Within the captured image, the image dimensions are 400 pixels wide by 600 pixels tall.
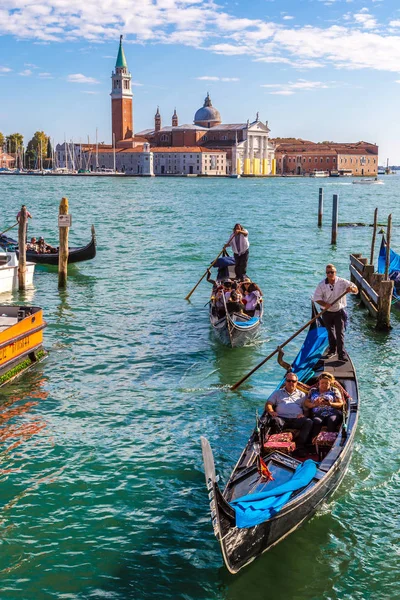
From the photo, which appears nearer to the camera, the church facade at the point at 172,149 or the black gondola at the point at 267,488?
the black gondola at the point at 267,488

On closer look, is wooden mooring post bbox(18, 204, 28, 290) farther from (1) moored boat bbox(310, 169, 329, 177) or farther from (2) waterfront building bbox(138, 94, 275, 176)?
(1) moored boat bbox(310, 169, 329, 177)

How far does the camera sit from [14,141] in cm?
10888

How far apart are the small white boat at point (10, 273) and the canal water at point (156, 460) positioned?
34 centimetres

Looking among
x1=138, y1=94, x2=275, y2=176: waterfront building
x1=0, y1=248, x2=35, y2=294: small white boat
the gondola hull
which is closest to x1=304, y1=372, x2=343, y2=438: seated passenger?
the gondola hull

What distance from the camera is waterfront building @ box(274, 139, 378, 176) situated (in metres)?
113

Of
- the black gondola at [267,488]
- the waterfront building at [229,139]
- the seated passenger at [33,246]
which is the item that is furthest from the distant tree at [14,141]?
the black gondola at [267,488]

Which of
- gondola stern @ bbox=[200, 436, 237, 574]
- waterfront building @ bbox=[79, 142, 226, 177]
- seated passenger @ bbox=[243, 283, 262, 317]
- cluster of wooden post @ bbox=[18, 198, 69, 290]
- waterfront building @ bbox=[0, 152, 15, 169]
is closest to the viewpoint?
gondola stern @ bbox=[200, 436, 237, 574]

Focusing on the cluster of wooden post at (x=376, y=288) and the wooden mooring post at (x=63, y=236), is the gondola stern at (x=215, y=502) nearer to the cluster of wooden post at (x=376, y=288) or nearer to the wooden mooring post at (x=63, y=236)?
the cluster of wooden post at (x=376, y=288)

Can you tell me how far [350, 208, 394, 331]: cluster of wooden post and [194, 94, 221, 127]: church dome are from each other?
101 m

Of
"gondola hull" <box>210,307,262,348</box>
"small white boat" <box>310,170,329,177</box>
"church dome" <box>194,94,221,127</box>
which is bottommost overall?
"gondola hull" <box>210,307,262,348</box>

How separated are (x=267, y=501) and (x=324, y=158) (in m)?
112

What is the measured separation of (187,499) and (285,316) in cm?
654

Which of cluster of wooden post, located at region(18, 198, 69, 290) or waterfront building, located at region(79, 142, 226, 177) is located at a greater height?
waterfront building, located at region(79, 142, 226, 177)

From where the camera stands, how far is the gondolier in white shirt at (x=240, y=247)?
11.5 meters
